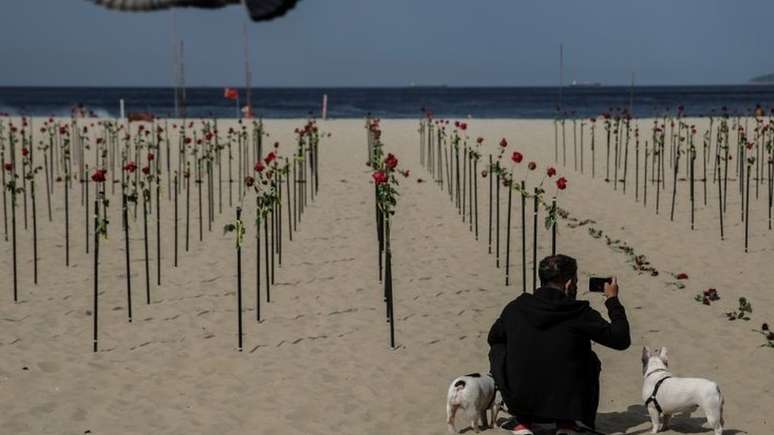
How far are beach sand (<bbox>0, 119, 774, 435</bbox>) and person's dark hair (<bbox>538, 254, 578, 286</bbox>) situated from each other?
1.32 metres

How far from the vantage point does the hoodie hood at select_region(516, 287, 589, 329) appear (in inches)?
202

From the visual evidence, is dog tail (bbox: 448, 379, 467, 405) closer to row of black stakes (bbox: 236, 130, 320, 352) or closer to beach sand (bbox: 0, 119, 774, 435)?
beach sand (bbox: 0, 119, 774, 435)

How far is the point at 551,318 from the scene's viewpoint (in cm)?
514

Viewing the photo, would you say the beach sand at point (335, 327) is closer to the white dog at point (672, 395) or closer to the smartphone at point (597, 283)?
the white dog at point (672, 395)

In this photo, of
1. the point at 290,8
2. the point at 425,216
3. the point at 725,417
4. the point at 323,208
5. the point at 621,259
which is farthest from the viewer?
the point at 323,208

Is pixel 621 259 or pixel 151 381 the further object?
pixel 621 259

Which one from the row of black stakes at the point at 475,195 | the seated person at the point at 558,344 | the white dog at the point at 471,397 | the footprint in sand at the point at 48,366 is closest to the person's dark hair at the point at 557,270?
the seated person at the point at 558,344

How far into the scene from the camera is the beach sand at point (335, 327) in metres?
6.53

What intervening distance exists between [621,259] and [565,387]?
22.2 ft

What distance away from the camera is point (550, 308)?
5.14 m

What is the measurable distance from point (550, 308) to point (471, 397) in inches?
32.6

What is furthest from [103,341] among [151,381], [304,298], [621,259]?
[621,259]

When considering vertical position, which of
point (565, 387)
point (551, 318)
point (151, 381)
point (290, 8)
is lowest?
point (151, 381)

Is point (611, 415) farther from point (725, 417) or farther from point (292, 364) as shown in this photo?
point (292, 364)
